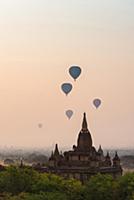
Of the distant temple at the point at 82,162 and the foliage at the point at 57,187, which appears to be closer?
the foliage at the point at 57,187

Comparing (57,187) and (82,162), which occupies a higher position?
(82,162)

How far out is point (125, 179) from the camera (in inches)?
1860

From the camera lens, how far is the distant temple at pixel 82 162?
242ft

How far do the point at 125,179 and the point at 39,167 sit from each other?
3037cm

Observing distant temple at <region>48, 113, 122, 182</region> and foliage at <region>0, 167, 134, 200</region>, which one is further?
distant temple at <region>48, 113, 122, 182</region>

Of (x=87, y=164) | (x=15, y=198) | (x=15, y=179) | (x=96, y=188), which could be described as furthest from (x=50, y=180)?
(x=87, y=164)

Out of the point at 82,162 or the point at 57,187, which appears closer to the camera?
the point at 57,187

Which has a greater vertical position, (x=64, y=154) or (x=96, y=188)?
(x=64, y=154)

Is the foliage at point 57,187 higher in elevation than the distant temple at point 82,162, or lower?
lower

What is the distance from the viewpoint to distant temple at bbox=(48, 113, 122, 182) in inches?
2908

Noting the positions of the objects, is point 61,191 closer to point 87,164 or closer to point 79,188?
point 79,188

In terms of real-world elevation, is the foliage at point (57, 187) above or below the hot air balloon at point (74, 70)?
below

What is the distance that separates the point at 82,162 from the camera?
2970 inches

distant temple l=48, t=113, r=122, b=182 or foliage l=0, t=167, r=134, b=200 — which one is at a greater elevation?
distant temple l=48, t=113, r=122, b=182
